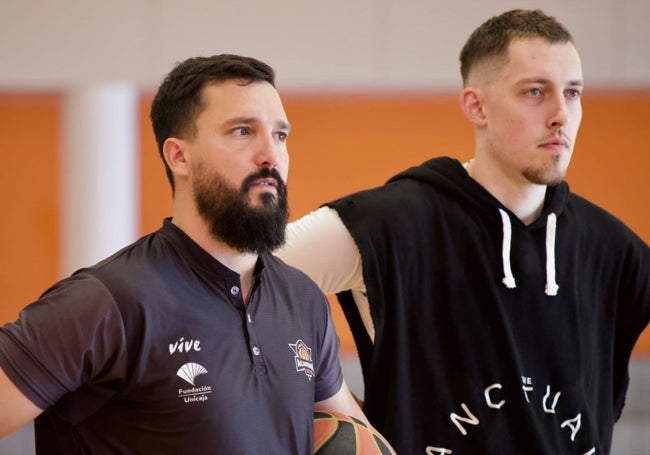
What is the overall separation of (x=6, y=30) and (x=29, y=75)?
0.36 metres

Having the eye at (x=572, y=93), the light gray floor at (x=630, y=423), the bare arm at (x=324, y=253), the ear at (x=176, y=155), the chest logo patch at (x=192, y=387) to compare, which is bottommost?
the light gray floor at (x=630, y=423)

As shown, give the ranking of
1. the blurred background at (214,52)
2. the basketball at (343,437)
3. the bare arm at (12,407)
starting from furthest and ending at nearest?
the blurred background at (214,52)
the basketball at (343,437)
the bare arm at (12,407)

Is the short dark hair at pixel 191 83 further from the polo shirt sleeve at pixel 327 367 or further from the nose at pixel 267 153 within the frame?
the polo shirt sleeve at pixel 327 367

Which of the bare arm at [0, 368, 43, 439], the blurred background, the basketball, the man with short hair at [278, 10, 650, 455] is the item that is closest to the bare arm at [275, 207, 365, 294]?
the man with short hair at [278, 10, 650, 455]

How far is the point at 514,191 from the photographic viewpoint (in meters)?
2.72

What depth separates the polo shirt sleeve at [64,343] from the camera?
5.33 ft

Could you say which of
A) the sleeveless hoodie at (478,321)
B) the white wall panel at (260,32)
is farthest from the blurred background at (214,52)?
the sleeveless hoodie at (478,321)

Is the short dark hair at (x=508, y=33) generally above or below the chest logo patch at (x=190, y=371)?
above

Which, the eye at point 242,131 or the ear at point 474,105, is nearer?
the eye at point 242,131

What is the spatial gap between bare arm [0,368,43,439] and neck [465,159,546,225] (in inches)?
60.5

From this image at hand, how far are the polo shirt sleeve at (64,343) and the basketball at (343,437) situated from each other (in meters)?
0.53

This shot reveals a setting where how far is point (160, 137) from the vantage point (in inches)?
79.7

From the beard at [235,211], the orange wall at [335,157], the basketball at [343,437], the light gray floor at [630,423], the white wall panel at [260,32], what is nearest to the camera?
the beard at [235,211]

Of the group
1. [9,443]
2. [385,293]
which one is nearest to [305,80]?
[9,443]
